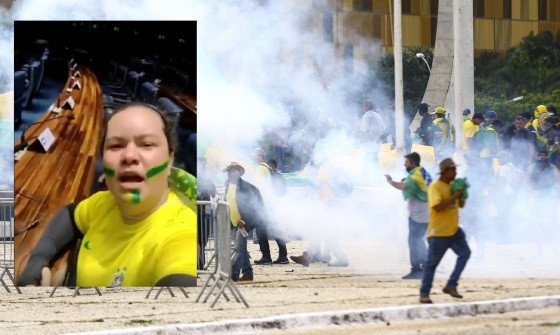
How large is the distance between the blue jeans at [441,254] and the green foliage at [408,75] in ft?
136

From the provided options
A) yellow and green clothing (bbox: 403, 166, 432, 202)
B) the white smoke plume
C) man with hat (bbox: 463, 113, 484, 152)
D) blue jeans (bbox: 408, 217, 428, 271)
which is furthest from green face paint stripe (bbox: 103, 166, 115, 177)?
man with hat (bbox: 463, 113, 484, 152)

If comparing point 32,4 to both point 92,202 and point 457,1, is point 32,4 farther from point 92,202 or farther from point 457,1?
point 92,202

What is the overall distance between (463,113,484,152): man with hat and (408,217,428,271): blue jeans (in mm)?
5611

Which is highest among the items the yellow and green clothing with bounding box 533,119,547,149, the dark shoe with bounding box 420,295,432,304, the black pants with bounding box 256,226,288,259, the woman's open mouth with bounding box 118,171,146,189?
the yellow and green clothing with bounding box 533,119,547,149

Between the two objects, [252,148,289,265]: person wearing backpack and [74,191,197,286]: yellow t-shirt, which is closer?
[74,191,197,286]: yellow t-shirt

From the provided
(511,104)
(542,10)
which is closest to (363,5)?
(511,104)

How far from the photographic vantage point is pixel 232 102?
83.4 feet

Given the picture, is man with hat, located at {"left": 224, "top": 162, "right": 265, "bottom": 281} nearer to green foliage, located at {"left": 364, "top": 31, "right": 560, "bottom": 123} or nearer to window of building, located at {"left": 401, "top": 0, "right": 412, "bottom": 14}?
green foliage, located at {"left": 364, "top": 31, "right": 560, "bottom": 123}

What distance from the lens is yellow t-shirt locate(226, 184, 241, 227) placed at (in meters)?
20.9

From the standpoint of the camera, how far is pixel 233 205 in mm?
21141

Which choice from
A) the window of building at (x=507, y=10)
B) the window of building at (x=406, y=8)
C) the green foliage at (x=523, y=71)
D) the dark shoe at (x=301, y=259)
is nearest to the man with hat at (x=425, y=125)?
the dark shoe at (x=301, y=259)

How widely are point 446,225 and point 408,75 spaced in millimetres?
54486

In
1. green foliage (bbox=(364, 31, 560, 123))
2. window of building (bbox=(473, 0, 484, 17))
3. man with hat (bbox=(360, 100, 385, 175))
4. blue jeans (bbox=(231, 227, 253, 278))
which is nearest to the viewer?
blue jeans (bbox=(231, 227, 253, 278))

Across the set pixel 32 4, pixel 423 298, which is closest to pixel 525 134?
pixel 423 298
